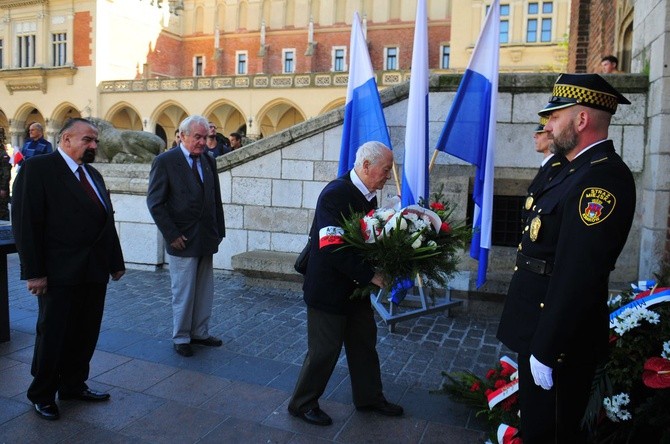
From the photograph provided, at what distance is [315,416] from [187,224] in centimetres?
230

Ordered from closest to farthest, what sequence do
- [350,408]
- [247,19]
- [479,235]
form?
[350,408]
[479,235]
[247,19]

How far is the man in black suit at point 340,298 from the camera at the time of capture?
11.4 ft

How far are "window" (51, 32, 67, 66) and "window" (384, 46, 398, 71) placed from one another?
25.4m

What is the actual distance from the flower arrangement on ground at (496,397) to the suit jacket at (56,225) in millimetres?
2688

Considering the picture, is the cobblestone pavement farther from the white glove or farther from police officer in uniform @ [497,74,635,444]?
the white glove

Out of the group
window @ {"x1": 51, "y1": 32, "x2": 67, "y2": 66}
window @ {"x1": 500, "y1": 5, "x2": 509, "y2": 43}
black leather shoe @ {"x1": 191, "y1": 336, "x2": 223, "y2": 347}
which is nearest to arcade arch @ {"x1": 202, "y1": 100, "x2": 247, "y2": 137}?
window @ {"x1": 51, "y1": 32, "x2": 67, "y2": 66}

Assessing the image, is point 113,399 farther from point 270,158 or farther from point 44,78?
point 44,78

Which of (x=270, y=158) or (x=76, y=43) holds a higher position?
(x=76, y=43)

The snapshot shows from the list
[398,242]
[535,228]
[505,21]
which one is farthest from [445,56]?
[535,228]

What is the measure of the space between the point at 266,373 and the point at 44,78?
46308 mm

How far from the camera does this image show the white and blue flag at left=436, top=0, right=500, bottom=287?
242 inches

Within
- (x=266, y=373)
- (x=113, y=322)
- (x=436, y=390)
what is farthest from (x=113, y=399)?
(x=436, y=390)

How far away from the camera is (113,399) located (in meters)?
4.00

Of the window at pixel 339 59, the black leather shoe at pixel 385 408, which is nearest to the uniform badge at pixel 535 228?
the black leather shoe at pixel 385 408
